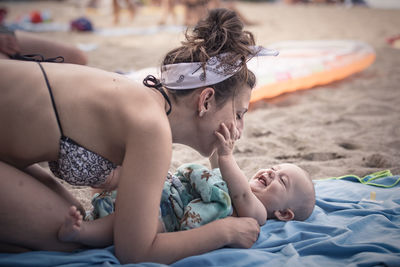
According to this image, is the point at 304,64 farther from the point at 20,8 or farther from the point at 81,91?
the point at 20,8

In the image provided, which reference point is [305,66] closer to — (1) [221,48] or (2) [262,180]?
(2) [262,180]

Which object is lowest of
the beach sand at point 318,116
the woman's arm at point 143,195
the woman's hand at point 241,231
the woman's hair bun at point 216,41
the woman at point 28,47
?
the beach sand at point 318,116

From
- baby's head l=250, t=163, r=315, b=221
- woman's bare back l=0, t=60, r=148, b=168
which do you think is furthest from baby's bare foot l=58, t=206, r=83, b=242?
baby's head l=250, t=163, r=315, b=221

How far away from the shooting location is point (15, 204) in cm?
142

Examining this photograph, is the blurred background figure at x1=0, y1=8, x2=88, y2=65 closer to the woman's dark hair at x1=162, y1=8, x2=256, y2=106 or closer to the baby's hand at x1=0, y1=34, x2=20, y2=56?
the baby's hand at x1=0, y1=34, x2=20, y2=56

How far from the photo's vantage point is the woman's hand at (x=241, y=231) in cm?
165

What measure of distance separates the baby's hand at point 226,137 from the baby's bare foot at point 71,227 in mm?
676

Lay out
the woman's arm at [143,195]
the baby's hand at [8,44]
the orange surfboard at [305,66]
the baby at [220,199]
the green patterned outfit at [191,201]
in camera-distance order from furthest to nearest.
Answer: the orange surfboard at [305,66] → the baby's hand at [8,44] → the green patterned outfit at [191,201] → the baby at [220,199] → the woman's arm at [143,195]

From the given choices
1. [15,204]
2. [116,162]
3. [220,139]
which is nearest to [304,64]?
[220,139]

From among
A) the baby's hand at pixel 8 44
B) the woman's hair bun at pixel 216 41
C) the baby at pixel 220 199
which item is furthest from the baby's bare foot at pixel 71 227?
the baby's hand at pixel 8 44

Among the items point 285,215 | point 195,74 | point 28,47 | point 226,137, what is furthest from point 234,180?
point 28,47

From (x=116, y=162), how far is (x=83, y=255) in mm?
399

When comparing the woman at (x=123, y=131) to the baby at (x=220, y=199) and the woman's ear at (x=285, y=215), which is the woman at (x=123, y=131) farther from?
the woman's ear at (x=285, y=215)

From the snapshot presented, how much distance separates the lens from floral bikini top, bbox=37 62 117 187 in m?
1.51
